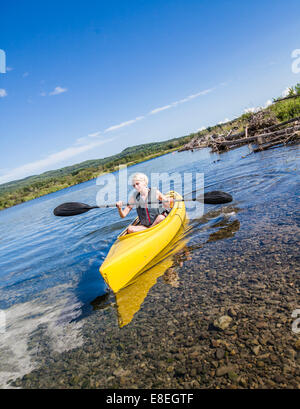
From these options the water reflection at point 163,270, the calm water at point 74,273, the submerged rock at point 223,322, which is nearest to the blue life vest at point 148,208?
the water reflection at point 163,270

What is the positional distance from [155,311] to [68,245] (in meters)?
6.23

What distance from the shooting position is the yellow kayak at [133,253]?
4.34 meters

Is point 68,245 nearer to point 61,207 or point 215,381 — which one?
point 61,207

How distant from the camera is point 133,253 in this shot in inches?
183

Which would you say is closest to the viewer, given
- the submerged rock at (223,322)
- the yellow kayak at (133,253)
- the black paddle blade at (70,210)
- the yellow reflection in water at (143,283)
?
the submerged rock at (223,322)

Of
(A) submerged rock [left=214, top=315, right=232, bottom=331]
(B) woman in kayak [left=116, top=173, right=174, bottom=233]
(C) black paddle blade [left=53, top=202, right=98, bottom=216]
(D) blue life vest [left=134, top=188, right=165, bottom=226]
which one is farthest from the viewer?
(C) black paddle blade [left=53, top=202, right=98, bottom=216]

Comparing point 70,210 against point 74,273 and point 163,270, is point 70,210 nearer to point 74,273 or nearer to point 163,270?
point 74,273

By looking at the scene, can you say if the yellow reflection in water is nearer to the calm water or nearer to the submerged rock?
the calm water

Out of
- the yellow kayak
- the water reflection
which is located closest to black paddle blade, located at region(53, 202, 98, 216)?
the yellow kayak

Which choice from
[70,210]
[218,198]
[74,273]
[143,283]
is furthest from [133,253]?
[70,210]

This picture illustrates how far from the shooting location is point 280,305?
2906 millimetres

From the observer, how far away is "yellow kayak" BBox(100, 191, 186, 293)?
434cm

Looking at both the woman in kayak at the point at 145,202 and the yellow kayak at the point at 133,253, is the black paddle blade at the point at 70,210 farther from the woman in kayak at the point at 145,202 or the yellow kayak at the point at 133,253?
the yellow kayak at the point at 133,253

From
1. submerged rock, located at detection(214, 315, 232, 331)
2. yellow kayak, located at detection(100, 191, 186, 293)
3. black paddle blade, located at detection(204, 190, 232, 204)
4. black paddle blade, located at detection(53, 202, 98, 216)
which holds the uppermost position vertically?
black paddle blade, located at detection(53, 202, 98, 216)
